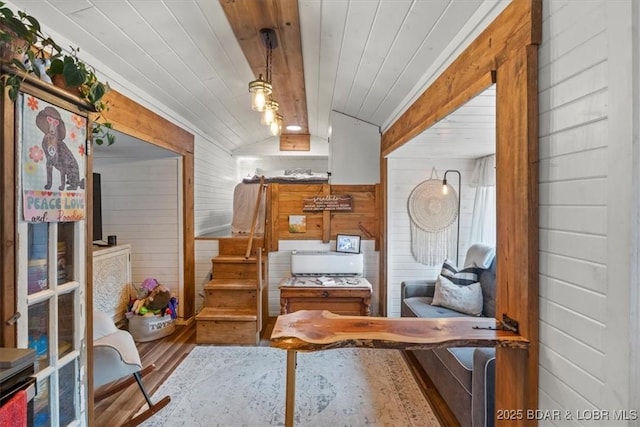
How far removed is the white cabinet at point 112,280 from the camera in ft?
10.9

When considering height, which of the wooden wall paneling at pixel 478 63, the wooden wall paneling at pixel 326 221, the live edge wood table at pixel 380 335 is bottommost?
the live edge wood table at pixel 380 335


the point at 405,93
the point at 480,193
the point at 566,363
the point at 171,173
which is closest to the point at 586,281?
the point at 566,363

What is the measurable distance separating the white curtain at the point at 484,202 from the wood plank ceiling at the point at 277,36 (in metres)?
2.14

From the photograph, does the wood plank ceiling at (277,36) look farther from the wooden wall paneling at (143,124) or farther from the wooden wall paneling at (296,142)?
the wooden wall paneling at (296,142)

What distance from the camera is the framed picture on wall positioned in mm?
4062

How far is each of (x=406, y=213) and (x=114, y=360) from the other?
3081 mm

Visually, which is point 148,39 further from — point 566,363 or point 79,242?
point 566,363

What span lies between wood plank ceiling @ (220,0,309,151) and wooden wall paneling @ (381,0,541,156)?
1.02m

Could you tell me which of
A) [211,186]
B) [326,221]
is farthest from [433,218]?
[211,186]

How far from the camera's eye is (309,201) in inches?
162

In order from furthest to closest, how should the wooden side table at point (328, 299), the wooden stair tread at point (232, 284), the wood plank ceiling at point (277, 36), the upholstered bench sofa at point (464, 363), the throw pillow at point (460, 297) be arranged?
the wooden stair tread at point (232, 284)
the wooden side table at point (328, 299)
the throw pillow at point (460, 297)
the wood plank ceiling at point (277, 36)
the upholstered bench sofa at point (464, 363)

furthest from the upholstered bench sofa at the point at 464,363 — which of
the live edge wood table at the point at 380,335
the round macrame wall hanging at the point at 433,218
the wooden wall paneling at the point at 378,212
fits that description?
the wooden wall paneling at the point at 378,212

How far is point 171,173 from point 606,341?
4.06 m

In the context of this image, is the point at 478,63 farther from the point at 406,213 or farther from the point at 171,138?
the point at 171,138
